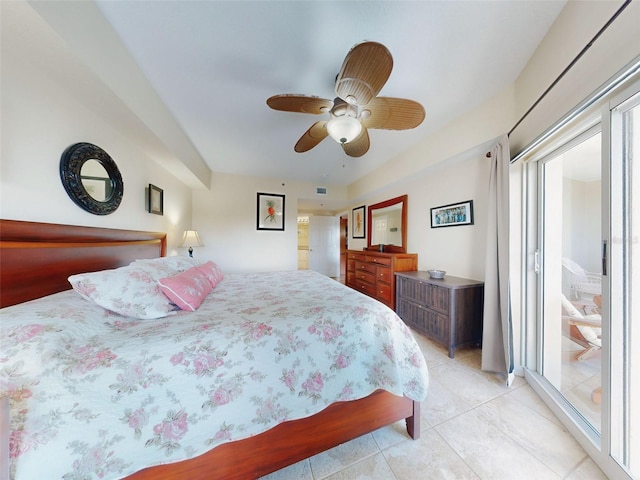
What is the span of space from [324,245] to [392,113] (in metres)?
4.54

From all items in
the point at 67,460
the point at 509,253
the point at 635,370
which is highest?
the point at 509,253

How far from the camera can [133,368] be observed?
78 centimetres

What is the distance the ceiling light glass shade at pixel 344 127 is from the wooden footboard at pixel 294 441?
1694 mm

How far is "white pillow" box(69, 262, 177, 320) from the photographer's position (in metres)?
1.00

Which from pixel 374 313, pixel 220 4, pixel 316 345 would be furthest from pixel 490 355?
pixel 220 4

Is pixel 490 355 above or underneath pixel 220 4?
underneath

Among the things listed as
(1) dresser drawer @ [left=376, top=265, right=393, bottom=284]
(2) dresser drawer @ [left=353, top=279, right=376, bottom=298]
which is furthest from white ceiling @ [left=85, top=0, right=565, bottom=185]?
(2) dresser drawer @ [left=353, top=279, right=376, bottom=298]

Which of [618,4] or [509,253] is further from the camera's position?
[509,253]

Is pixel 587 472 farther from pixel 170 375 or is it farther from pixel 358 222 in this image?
pixel 358 222

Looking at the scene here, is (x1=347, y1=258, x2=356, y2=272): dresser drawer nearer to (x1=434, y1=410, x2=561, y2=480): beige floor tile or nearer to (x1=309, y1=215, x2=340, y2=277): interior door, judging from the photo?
(x1=309, y1=215, x2=340, y2=277): interior door

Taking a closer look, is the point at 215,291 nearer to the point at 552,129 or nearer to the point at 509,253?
the point at 509,253

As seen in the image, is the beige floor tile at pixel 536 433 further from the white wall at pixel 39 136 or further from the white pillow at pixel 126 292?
the white wall at pixel 39 136

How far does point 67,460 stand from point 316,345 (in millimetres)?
921

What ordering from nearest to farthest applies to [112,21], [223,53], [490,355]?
1. [112,21]
2. [223,53]
3. [490,355]
